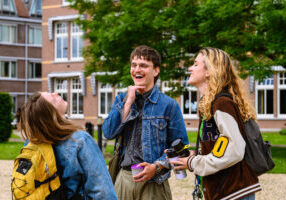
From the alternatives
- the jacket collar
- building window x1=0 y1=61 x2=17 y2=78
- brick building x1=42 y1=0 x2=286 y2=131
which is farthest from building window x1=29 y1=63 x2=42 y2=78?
the jacket collar

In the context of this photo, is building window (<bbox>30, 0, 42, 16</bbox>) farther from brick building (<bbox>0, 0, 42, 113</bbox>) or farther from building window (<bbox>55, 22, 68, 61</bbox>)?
building window (<bbox>55, 22, 68, 61</bbox>)

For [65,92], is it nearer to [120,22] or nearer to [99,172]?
[120,22]

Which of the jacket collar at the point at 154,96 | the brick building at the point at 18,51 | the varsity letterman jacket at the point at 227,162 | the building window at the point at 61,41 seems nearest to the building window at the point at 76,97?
the building window at the point at 61,41

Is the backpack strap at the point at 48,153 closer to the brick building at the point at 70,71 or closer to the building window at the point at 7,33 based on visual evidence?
the brick building at the point at 70,71

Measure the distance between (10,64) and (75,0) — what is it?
23.2 metres

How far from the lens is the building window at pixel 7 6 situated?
37.6 metres

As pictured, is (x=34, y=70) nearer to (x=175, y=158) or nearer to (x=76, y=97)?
(x=76, y=97)

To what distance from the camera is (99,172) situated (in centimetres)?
238

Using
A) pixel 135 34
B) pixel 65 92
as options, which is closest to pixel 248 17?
pixel 135 34

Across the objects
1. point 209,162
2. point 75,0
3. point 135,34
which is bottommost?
point 209,162

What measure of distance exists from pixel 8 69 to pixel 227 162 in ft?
118

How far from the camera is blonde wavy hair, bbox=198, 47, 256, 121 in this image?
2.87m

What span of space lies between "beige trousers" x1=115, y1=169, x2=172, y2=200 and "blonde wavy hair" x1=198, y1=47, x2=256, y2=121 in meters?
0.76

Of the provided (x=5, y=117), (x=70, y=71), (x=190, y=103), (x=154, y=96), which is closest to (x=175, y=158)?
(x=154, y=96)
